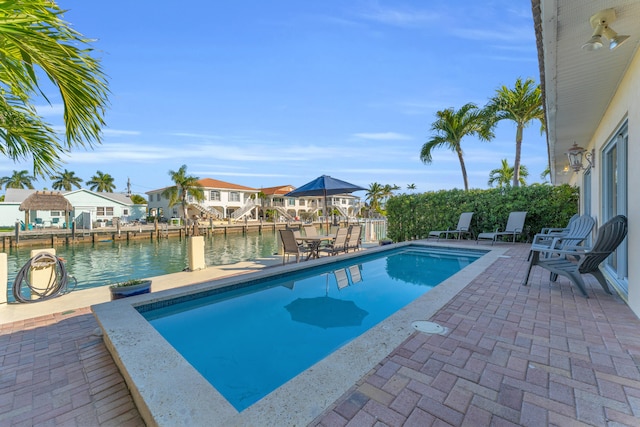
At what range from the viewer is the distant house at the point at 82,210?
29.5 meters

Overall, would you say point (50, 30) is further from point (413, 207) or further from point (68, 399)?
point (413, 207)

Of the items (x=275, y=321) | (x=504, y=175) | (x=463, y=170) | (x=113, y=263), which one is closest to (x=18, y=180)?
(x=113, y=263)

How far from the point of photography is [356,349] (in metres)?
2.49

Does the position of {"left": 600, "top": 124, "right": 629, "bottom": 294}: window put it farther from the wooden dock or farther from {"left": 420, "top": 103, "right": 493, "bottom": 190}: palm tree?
the wooden dock

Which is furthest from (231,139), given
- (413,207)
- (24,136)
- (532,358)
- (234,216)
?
(532,358)

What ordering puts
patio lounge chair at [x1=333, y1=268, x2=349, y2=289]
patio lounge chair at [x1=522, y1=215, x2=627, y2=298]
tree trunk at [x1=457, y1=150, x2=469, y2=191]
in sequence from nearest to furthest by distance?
patio lounge chair at [x1=522, y1=215, x2=627, y2=298] < patio lounge chair at [x1=333, y1=268, x2=349, y2=289] < tree trunk at [x1=457, y1=150, x2=469, y2=191]

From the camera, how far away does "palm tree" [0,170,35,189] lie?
61594 mm

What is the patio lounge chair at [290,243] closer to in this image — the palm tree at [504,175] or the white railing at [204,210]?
the palm tree at [504,175]

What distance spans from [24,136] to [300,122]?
59.4ft

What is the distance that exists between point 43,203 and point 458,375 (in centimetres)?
3205

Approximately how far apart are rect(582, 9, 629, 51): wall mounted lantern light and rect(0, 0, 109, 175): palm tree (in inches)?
168

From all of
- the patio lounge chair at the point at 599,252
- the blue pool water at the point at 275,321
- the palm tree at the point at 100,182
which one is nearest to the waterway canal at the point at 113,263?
the blue pool water at the point at 275,321

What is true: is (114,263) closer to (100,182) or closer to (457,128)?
(457,128)

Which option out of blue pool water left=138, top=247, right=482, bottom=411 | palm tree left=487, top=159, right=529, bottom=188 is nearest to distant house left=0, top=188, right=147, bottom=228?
blue pool water left=138, top=247, right=482, bottom=411
